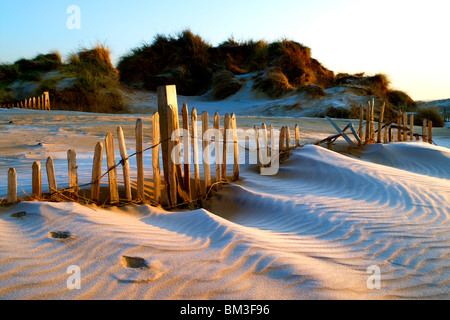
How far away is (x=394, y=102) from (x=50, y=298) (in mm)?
23581

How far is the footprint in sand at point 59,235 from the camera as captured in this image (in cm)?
280

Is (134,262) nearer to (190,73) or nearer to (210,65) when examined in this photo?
(190,73)

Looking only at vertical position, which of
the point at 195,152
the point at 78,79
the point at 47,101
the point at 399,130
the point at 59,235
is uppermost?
the point at 78,79

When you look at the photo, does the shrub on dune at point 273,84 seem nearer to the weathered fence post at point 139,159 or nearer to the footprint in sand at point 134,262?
the weathered fence post at point 139,159

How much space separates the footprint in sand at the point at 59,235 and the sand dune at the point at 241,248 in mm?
23

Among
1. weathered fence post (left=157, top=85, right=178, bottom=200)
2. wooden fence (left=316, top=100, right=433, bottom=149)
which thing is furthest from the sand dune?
wooden fence (left=316, top=100, right=433, bottom=149)

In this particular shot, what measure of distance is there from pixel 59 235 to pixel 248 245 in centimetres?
147

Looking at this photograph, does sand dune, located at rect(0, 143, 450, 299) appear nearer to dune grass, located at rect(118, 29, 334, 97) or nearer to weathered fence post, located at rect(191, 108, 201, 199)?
weathered fence post, located at rect(191, 108, 201, 199)

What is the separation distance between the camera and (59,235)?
2828 millimetres

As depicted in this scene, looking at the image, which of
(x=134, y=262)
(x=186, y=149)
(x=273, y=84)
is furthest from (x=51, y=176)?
(x=273, y=84)

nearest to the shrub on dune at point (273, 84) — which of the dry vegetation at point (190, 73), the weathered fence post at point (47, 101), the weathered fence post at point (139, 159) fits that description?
the dry vegetation at point (190, 73)

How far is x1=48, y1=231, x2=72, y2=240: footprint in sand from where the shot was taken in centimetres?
280

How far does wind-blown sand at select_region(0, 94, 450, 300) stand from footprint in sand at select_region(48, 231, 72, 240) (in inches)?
0.6
